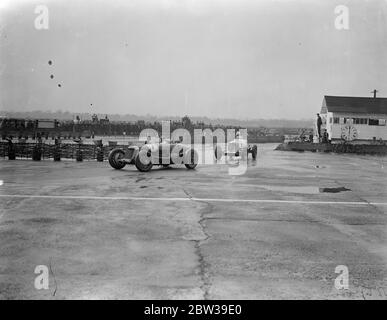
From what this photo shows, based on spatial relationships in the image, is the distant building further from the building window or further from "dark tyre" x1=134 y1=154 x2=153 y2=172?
"dark tyre" x1=134 y1=154 x2=153 y2=172

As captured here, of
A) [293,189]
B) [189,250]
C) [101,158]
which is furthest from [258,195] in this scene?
[101,158]

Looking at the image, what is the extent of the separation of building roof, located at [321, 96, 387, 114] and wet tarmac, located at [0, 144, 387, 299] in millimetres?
38061

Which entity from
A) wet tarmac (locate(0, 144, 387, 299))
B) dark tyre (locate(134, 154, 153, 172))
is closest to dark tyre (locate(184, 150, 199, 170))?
dark tyre (locate(134, 154, 153, 172))

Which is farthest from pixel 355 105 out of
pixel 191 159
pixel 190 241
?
pixel 190 241

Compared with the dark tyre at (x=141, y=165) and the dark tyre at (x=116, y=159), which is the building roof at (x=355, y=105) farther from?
the dark tyre at (x=141, y=165)

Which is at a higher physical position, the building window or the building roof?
the building roof

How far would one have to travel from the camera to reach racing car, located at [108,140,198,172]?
15.6 meters

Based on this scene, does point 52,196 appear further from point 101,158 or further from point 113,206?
point 101,158

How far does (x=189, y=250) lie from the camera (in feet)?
18.6

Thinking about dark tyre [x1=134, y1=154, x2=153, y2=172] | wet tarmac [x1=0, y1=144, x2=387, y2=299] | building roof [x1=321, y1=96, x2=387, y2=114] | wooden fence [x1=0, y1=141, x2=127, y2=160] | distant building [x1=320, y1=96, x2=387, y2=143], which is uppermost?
building roof [x1=321, y1=96, x2=387, y2=114]

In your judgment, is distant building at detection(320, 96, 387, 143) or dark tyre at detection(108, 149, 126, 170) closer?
dark tyre at detection(108, 149, 126, 170)

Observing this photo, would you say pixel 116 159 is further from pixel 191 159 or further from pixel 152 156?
pixel 191 159

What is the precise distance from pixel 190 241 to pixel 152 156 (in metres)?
10.1

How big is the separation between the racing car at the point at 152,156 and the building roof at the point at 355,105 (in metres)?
34.8
